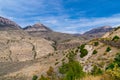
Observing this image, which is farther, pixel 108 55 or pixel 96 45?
pixel 96 45

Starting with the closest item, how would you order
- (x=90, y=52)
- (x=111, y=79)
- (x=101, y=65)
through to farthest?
(x=111, y=79)
(x=101, y=65)
(x=90, y=52)

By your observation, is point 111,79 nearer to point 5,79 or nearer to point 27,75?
point 27,75

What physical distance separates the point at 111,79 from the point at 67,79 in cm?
1012

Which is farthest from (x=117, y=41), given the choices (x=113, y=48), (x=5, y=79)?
(x=5, y=79)

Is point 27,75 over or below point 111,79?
below

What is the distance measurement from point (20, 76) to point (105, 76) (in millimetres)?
116136

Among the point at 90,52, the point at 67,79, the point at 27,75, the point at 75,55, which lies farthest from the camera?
the point at 27,75

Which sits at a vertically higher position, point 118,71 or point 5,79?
point 118,71

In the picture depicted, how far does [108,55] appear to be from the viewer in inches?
2031

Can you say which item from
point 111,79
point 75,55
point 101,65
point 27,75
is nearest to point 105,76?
point 111,79

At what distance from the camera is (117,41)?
53.7 metres

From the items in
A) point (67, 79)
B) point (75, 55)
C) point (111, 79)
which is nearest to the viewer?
point (111, 79)

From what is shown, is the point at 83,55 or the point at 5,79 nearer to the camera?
the point at 83,55

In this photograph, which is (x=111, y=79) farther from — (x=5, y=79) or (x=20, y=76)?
(x=5, y=79)
